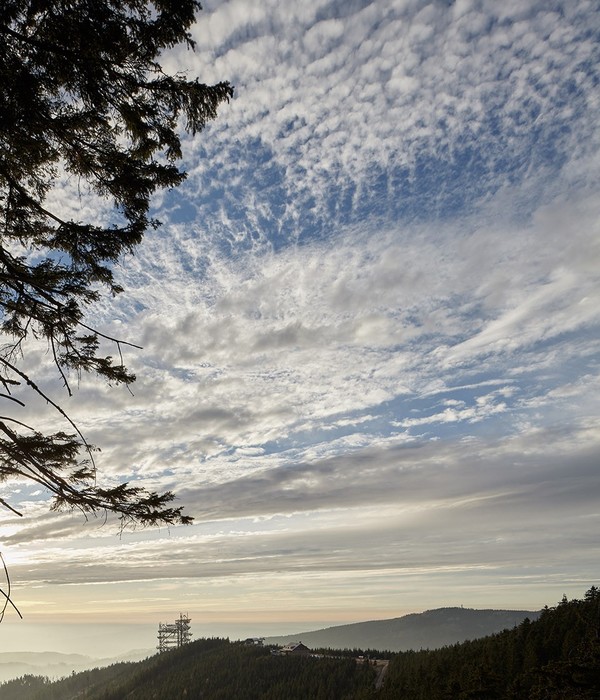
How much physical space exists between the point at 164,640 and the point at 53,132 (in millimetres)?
223465

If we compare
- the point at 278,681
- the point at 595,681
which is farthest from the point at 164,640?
the point at 595,681

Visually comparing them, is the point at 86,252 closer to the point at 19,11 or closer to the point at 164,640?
the point at 19,11

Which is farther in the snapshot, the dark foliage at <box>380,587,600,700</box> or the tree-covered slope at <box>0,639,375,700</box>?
the tree-covered slope at <box>0,639,375,700</box>

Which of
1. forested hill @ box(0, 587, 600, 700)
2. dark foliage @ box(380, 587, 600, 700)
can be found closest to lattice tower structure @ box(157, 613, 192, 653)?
forested hill @ box(0, 587, 600, 700)

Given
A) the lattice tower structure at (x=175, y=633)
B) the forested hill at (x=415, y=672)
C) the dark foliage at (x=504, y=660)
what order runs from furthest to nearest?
the lattice tower structure at (x=175, y=633) < the dark foliage at (x=504, y=660) < the forested hill at (x=415, y=672)

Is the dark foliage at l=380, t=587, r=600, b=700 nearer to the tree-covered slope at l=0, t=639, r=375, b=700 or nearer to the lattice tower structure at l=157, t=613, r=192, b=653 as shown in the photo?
the tree-covered slope at l=0, t=639, r=375, b=700

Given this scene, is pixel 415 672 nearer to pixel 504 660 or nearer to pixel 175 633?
pixel 504 660

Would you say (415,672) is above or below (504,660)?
below

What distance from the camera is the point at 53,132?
29.0 feet

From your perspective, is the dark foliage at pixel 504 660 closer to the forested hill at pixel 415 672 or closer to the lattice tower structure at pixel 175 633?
the forested hill at pixel 415 672

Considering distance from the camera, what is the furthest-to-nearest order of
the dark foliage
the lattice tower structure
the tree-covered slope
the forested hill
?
the lattice tower structure → the tree-covered slope → the dark foliage → the forested hill

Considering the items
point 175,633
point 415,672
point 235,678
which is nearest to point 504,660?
point 415,672

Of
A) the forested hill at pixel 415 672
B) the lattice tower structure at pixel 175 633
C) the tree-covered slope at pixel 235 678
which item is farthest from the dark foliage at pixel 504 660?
the lattice tower structure at pixel 175 633

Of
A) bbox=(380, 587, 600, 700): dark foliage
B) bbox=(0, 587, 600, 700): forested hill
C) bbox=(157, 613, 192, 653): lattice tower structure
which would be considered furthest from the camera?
bbox=(157, 613, 192, 653): lattice tower structure
